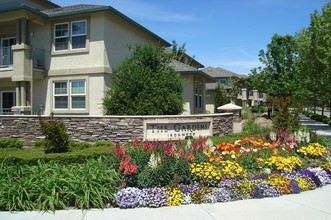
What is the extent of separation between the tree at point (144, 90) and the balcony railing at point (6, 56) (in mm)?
9083

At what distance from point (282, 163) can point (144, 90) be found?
22.3ft

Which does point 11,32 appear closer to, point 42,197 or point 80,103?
point 80,103

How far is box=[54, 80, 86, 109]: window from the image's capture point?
1783 cm

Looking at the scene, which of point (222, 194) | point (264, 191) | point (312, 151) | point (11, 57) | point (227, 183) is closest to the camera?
point (222, 194)

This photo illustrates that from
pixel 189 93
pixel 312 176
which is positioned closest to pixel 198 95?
pixel 189 93

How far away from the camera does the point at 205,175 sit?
716 centimetres

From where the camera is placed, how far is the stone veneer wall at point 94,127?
1173 cm

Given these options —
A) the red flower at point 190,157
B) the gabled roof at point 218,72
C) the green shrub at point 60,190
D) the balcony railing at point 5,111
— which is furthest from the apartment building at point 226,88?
the green shrub at point 60,190

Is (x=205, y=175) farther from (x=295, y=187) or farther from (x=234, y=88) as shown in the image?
Answer: (x=234, y=88)

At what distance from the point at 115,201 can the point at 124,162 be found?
865 mm

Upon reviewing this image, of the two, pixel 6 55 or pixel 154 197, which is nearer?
→ pixel 154 197

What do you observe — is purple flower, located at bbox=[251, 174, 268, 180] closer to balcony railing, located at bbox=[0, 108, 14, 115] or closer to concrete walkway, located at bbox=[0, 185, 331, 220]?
concrete walkway, located at bbox=[0, 185, 331, 220]

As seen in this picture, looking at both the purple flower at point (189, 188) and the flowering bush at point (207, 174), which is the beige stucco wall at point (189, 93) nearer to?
the flowering bush at point (207, 174)

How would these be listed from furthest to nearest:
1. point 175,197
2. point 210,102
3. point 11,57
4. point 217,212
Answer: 1. point 210,102
2. point 11,57
3. point 175,197
4. point 217,212
